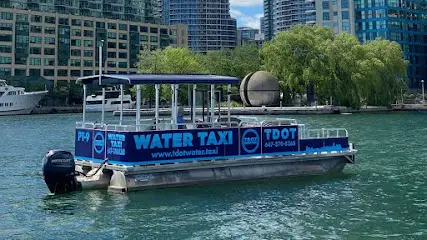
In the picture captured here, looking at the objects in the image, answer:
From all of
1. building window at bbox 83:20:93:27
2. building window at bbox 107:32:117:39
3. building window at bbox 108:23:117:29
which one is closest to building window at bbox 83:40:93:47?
building window at bbox 83:20:93:27

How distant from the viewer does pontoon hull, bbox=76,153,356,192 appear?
20.4 metres

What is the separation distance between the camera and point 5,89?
357 feet

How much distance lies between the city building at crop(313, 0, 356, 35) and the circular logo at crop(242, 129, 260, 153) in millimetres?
125288

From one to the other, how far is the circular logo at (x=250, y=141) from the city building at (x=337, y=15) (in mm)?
125288

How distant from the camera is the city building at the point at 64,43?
128250 mm

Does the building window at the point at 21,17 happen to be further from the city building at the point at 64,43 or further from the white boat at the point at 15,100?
the white boat at the point at 15,100

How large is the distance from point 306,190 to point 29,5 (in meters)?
139

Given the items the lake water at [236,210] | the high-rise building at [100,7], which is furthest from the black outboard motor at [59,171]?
the high-rise building at [100,7]

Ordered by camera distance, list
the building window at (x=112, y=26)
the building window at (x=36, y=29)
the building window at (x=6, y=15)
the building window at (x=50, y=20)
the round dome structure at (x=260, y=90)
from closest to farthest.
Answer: the round dome structure at (x=260, y=90), the building window at (x=6, y=15), the building window at (x=36, y=29), the building window at (x=50, y=20), the building window at (x=112, y=26)

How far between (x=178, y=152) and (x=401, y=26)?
13404 centimetres

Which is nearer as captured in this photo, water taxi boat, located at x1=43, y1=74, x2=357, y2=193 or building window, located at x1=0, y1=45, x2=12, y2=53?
water taxi boat, located at x1=43, y1=74, x2=357, y2=193

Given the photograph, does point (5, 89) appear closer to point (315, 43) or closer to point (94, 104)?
point (94, 104)

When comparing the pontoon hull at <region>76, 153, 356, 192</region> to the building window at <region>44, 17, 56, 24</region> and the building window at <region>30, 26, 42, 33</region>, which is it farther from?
the building window at <region>44, 17, 56, 24</region>

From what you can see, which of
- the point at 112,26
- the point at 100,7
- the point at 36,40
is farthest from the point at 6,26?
the point at 100,7
